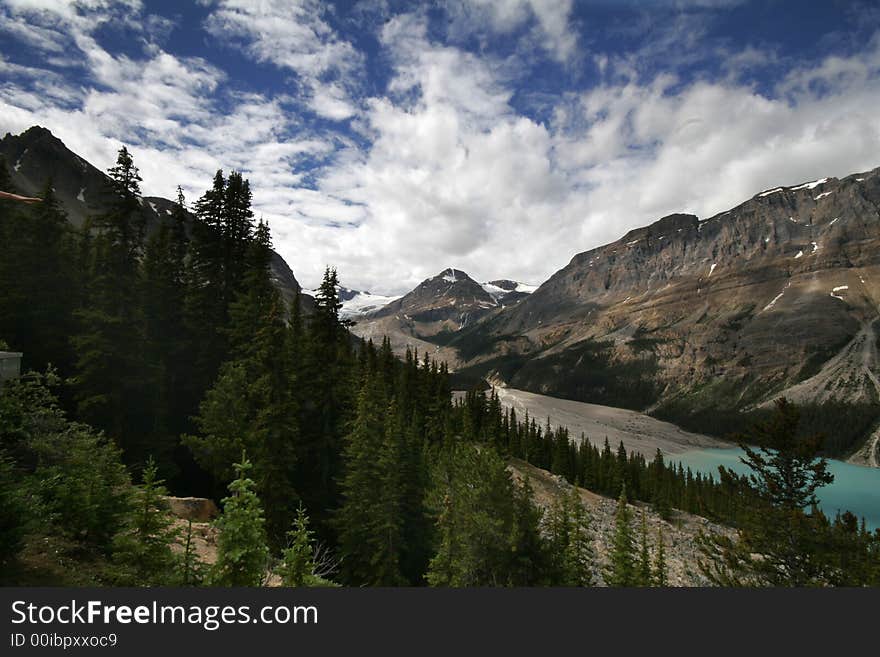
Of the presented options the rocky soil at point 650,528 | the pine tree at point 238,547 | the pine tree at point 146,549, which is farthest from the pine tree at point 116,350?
the rocky soil at point 650,528

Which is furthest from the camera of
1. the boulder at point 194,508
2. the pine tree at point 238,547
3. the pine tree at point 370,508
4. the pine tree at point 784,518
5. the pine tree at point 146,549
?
the pine tree at point 370,508

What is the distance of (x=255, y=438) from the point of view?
21875 mm

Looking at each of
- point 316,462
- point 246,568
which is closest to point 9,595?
point 246,568

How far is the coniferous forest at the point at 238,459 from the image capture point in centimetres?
1073

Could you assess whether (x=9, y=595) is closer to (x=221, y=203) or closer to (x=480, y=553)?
(x=480, y=553)

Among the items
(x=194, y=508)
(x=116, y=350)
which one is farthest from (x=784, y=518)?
(x=116, y=350)

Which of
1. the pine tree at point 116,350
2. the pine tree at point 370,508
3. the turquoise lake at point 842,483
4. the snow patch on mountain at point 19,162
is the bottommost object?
the turquoise lake at point 842,483

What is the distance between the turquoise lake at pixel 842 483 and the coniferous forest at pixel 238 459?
86245 mm

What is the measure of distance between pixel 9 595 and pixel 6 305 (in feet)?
89.4

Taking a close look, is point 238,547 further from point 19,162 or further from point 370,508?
point 19,162

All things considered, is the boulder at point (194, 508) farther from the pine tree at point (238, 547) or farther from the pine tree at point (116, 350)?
the pine tree at point (238, 547)

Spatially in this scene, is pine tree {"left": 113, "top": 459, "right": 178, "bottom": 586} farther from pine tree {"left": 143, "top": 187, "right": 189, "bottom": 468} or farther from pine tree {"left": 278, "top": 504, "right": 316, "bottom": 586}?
pine tree {"left": 143, "top": 187, "right": 189, "bottom": 468}

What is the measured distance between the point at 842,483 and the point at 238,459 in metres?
177

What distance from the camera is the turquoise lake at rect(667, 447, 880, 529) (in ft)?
331
